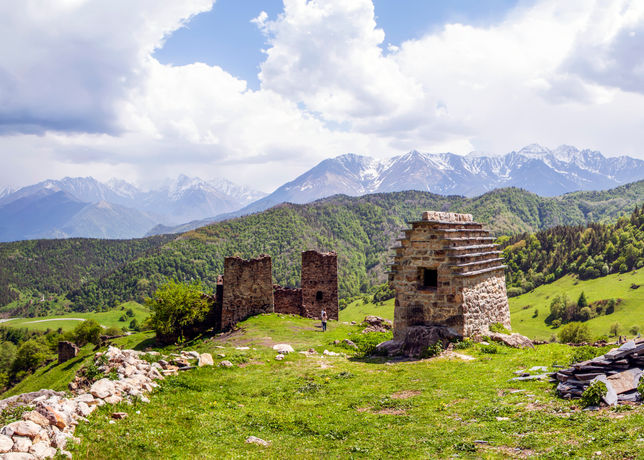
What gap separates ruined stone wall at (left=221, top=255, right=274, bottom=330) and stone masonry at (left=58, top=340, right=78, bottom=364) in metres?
27.7

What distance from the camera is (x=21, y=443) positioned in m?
7.98

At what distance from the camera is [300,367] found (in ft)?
65.5

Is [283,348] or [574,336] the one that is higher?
[283,348]

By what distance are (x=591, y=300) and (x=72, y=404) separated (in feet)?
420

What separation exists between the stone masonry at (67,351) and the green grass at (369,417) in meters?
45.1

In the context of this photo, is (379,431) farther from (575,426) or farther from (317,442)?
(575,426)

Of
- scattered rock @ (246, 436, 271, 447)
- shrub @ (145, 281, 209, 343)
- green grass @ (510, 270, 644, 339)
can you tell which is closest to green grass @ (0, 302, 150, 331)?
shrub @ (145, 281, 209, 343)

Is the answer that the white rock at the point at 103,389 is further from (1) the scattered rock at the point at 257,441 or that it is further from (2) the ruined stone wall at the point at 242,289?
(2) the ruined stone wall at the point at 242,289

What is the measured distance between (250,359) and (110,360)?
736 centimetres

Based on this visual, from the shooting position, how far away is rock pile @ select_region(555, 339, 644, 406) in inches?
436

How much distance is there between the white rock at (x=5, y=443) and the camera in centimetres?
770

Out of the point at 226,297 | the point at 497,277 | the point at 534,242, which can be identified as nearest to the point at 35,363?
the point at 226,297

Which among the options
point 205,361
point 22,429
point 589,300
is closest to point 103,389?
point 22,429

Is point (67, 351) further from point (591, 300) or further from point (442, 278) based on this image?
point (591, 300)
